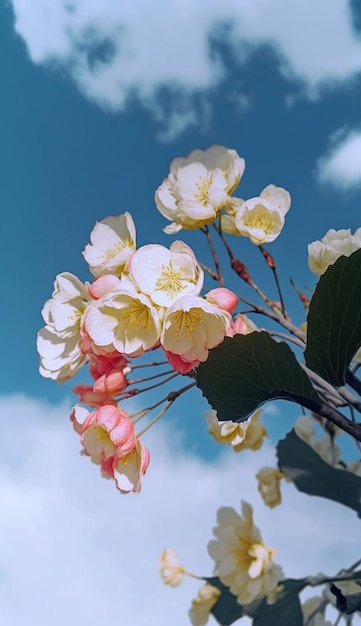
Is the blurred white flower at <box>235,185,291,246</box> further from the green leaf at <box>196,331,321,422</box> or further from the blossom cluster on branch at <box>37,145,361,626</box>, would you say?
the green leaf at <box>196,331,321,422</box>

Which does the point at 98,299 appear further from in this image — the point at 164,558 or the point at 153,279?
the point at 164,558

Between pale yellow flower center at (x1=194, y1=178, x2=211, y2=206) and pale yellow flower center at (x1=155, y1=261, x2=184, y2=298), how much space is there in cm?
19

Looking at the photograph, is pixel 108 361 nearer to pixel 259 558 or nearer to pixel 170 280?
A: pixel 170 280

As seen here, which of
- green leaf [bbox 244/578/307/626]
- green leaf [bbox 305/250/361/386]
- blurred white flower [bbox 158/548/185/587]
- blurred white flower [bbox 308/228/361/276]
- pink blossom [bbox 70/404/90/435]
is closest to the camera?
green leaf [bbox 305/250/361/386]

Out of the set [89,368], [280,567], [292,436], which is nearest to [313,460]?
[292,436]

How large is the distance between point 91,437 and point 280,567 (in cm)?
37

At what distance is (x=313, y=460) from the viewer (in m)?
0.83

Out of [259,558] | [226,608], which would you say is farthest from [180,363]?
[226,608]

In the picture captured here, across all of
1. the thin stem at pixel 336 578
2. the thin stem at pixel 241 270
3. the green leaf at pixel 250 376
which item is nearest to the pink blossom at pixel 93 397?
the green leaf at pixel 250 376

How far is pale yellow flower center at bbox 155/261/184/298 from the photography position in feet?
1.95

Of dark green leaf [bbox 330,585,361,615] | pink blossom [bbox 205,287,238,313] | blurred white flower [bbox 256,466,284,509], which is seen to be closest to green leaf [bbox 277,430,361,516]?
dark green leaf [bbox 330,585,361,615]

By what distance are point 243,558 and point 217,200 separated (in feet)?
1.58

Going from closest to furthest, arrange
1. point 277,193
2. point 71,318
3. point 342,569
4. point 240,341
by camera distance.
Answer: point 240,341, point 71,318, point 277,193, point 342,569

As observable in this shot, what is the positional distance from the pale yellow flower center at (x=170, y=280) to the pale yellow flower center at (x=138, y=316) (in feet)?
0.09
